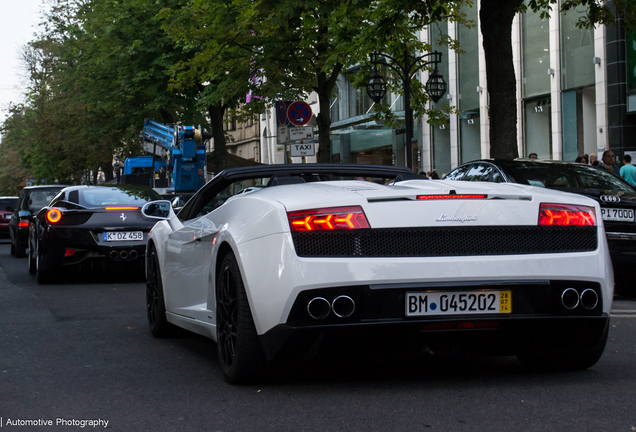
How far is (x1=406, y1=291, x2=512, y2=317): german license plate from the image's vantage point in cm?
453

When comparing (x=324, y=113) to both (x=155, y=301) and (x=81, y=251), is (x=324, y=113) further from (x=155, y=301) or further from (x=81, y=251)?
(x=155, y=301)

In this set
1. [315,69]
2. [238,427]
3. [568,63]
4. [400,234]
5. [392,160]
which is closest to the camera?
[238,427]

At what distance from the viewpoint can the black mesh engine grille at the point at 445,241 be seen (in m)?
4.49

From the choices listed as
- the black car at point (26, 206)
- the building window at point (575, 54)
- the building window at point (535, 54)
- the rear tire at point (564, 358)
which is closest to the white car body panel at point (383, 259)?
the rear tire at point (564, 358)

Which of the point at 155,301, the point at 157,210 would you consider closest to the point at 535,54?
the point at 157,210

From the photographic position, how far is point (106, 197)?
1273 centimetres

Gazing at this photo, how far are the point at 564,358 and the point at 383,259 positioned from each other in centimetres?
147

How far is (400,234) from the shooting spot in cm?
455

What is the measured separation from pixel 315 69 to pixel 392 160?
19728mm

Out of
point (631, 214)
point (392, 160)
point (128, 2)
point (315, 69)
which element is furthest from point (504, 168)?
point (392, 160)

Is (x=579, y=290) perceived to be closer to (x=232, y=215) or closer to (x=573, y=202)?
(x=573, y=202)

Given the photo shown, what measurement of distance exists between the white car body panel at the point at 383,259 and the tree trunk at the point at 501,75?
9.90 metres

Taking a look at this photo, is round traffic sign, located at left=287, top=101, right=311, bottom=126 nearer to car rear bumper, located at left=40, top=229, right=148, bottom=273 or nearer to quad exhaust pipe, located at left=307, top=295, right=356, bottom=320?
car rear bumper, located at left=40, top=229, right=148, bottom=273

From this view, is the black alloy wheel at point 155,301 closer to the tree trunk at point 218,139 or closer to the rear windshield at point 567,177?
the rear windshield at point 567,177
